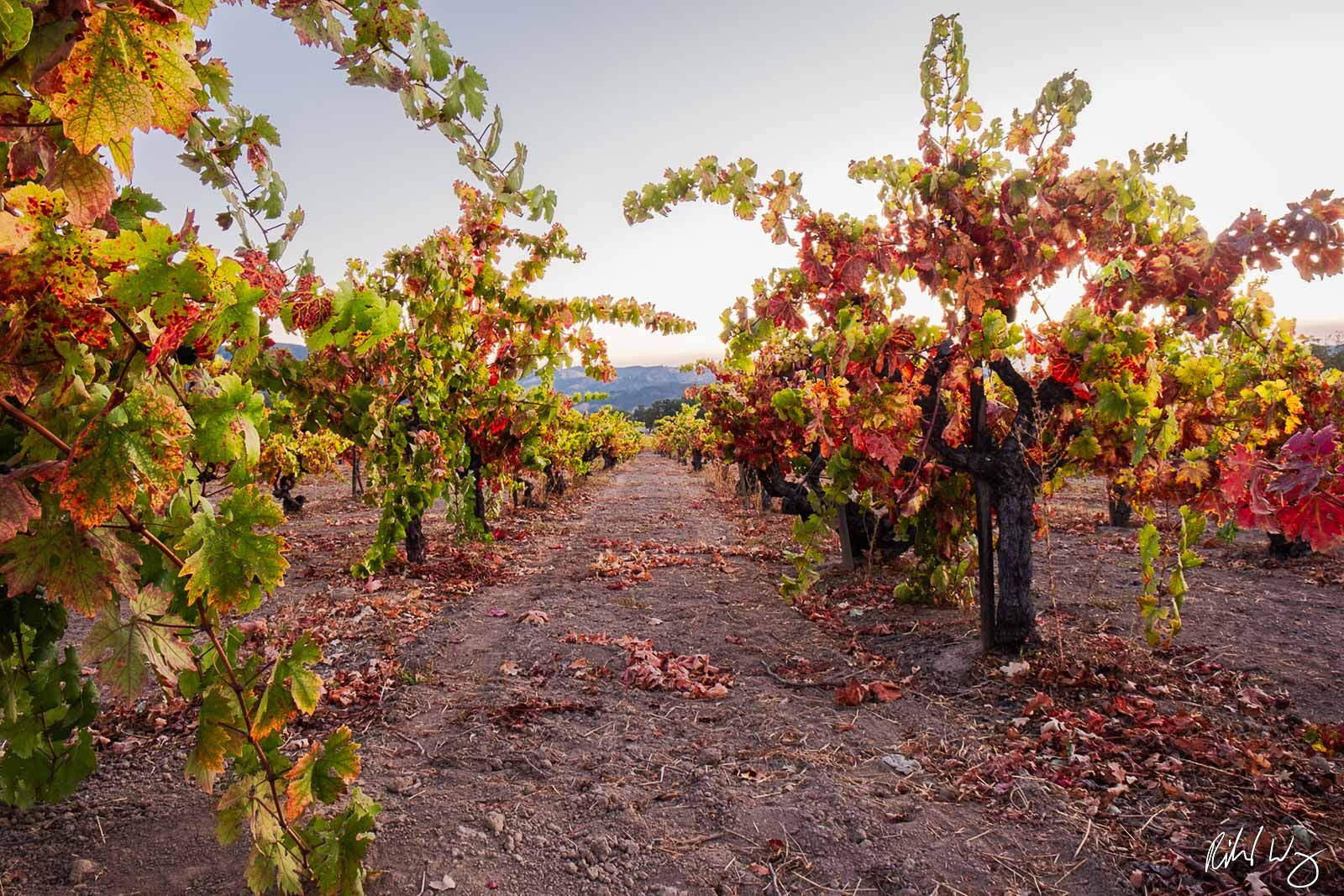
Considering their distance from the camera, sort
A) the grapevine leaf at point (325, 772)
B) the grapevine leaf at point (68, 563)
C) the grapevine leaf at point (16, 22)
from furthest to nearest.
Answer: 1. the grapevine leaf at point (325, 772)
2. the grapevine leaf at point (68, 563)
3. the grapevine leaf at point (16, 22)

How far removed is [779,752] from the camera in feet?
11.1

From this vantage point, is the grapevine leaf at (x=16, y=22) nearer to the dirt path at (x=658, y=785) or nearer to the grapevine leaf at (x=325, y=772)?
the grapevine leaf at (x=325, y=772)

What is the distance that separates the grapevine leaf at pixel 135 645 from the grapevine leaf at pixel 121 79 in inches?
35.2

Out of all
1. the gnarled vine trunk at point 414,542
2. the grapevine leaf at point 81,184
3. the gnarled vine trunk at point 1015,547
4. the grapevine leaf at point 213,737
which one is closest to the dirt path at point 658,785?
the gnarled vine trunk at point 1015,547

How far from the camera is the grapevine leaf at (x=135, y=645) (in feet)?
4.39

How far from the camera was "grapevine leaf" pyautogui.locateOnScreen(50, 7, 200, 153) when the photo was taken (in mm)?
856

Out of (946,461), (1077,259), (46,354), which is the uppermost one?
(1077,259)

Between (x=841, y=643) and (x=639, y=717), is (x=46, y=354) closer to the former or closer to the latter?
(x=639, y=717)

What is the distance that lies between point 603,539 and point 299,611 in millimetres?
5245

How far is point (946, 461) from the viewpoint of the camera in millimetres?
4559

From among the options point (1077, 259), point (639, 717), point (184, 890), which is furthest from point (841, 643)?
point (184, 890)
